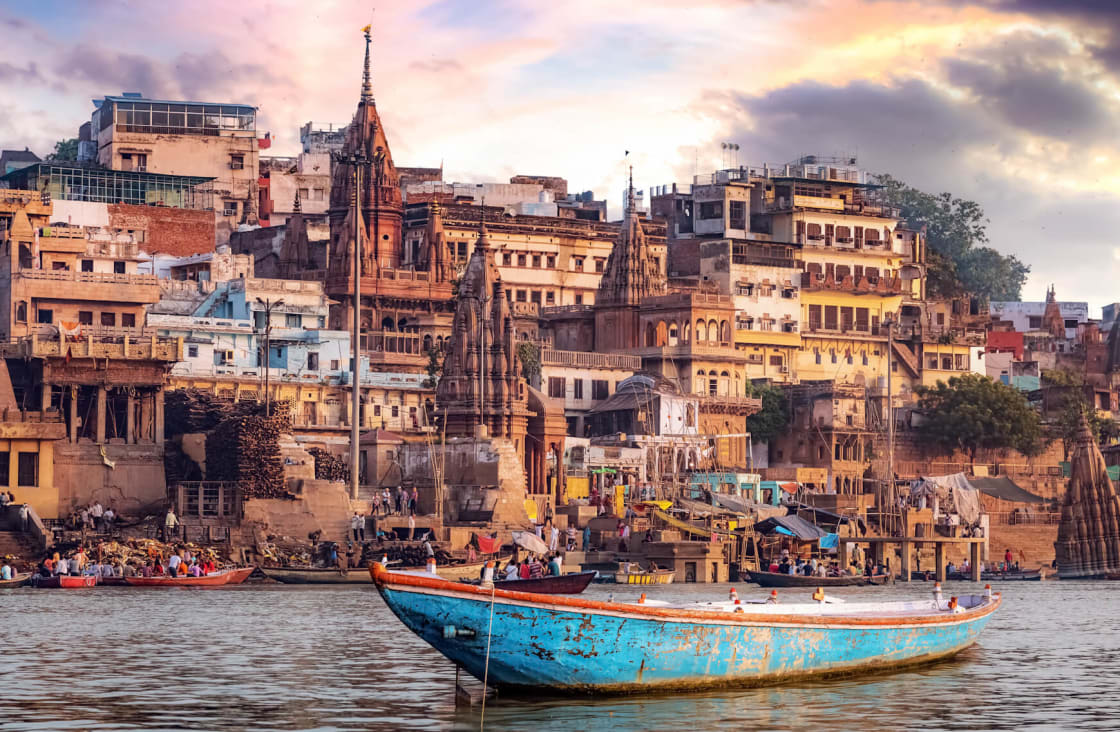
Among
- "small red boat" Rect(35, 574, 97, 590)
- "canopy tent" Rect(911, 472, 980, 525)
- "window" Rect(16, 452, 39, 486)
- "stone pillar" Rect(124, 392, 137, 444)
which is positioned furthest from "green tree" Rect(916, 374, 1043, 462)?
"small red boat" Rect(35, 574, 97, 590)

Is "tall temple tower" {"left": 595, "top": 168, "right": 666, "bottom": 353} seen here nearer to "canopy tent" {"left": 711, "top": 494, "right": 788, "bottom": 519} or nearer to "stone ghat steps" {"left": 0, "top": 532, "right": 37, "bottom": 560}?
"canopy tent" {"left": 711, "top": 494, "right": 788, "bottom": 519}

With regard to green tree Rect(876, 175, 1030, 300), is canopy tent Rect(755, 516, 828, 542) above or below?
below

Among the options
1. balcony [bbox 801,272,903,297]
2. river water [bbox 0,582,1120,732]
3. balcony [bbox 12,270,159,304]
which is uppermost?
balcony [bbox 801,272,903,297]

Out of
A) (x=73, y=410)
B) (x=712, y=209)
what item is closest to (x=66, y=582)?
(x=73, y=410)

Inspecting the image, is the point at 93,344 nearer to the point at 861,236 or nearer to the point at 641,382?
the point at 641,382

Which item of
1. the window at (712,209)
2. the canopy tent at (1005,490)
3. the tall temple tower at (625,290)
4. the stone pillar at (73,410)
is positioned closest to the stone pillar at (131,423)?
the stone pillar at (73,410)

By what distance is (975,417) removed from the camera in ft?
356

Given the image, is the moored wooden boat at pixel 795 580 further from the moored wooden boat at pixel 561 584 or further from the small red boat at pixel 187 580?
the moored wooden boat at pixel 561 584

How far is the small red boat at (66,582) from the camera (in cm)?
6469

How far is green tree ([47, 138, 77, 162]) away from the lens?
131 meters

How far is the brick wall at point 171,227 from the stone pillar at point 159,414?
2753cm

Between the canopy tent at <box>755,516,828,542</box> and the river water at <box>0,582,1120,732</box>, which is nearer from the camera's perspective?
the river water at <box>0,582,1120,732</box>

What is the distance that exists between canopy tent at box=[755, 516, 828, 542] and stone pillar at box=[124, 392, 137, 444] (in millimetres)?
24549

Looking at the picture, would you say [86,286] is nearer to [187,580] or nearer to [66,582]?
[187,580]
